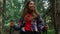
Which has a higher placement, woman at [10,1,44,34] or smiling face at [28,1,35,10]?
smiling face at [28,1,35,10]

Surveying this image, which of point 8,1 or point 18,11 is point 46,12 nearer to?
point 18,11

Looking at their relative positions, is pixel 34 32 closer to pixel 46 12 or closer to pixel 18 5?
pixel 46 12

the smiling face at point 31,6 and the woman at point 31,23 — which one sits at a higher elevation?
the smiling face at point 31,6

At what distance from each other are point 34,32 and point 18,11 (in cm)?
551

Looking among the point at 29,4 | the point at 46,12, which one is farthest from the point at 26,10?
the point at 46,12

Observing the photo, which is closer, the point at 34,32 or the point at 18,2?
the point at 34,32

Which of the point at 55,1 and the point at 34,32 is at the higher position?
the point at 55,1

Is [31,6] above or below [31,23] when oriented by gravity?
above

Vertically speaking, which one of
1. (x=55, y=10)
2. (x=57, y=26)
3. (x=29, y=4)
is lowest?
(x=57, y=26)

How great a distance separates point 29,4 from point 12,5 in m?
5.78

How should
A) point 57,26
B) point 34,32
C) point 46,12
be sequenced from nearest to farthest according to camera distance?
point 34,32, point 57,26, point 46,12

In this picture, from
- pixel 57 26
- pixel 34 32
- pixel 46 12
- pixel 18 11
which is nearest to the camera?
pixel 34 32

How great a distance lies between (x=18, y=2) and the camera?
10.2m

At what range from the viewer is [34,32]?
459cm
